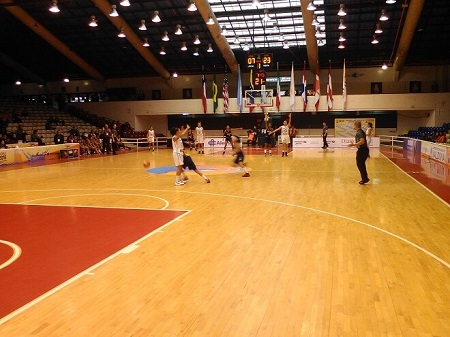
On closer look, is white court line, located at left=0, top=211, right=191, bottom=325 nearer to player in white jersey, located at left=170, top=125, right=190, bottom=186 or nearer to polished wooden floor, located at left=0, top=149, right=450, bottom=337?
polished wooden floor, located at left=0, top=149, right=450, bottom=337

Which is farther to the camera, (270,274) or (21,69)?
(21,69)

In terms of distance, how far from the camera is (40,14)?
92.7ft

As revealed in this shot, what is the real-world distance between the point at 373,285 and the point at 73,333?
3.21 m

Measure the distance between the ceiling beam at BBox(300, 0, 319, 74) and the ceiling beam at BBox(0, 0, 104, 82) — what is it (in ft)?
56.7

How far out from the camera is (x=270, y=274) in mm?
5293

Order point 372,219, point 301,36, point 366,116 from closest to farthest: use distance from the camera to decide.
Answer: point 372,219 → point 301,36 → point 366,116

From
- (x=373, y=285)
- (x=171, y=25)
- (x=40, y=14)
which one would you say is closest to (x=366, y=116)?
(x=171, y=25)

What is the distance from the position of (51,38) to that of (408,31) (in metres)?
24.5

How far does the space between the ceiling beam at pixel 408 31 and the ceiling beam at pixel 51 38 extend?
2305 centimetres

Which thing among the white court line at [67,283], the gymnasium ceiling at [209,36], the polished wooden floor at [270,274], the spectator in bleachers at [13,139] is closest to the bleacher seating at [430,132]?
the gymnasium ceiling at [209,36]

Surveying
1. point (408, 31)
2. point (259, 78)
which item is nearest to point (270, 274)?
point (259, 78)

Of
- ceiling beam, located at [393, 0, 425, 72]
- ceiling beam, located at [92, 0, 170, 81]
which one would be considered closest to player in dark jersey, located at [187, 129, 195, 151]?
ceiling beam, located at [92, 0, 170, 81]

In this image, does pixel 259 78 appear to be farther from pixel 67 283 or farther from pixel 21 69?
pixel 21 69

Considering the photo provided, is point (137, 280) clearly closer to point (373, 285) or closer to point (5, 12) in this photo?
point (373, 285)
